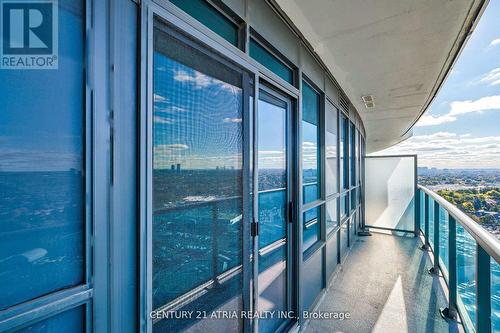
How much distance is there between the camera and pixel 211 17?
1331 mm

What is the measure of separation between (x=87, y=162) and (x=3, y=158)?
0.19 metres

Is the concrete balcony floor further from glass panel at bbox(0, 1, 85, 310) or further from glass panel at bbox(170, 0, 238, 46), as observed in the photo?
glass panel at bbox(170, 0, 238, 46)

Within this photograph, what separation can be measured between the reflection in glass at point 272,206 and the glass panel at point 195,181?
0.38 m

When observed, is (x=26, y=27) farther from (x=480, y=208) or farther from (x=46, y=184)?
(x=480, y=208)

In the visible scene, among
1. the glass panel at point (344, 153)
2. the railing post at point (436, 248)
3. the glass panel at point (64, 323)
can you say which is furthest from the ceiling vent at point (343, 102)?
the glass panel at point (64, 323)

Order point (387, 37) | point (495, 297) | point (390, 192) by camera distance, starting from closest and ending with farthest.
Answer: point (495, 297) → point (387, 37) → point (390, 192)

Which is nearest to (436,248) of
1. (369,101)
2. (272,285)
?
(369,101)

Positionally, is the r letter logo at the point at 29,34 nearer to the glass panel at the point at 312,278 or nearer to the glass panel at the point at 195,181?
the glass panel at the point at 195,181

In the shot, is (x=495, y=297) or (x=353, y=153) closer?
(x=495, y=297)

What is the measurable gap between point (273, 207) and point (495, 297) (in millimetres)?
1560

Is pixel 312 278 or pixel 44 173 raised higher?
pixel 44 173

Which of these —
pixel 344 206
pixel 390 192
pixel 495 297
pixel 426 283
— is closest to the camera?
pixel 495 297

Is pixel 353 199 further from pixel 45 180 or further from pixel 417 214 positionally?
pixel 45 180

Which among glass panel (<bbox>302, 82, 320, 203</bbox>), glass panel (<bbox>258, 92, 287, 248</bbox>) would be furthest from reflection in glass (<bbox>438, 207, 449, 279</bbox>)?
glass panel (<bbox>258, 92, 287, 248</bbox>)
